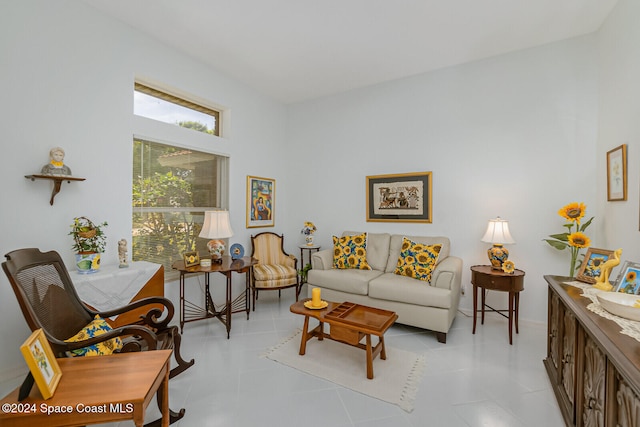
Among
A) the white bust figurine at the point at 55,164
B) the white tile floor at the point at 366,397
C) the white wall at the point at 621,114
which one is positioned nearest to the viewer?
the white tile floor at the point at 366,397

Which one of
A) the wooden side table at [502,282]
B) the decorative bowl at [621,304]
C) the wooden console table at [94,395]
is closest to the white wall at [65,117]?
the wooden console table at [94,395]

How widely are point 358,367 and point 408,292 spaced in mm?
987

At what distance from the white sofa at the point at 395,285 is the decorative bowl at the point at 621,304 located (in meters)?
1.41

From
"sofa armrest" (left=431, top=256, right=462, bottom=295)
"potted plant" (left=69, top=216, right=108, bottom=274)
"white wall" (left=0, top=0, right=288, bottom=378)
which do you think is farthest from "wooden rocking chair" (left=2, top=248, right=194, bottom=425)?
"sofa armrest" (left=431, top=256, right=462, bottom=295)

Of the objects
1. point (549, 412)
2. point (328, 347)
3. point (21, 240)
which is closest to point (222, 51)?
point (21, 240)

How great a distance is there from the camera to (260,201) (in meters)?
4.44

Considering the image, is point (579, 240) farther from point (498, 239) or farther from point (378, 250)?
point (378, 250)

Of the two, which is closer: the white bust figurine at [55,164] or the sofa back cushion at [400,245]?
the white bust figurine at [55,164]

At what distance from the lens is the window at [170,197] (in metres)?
3.06

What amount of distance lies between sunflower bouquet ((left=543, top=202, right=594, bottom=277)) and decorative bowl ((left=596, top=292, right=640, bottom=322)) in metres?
1.30

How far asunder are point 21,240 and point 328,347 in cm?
266

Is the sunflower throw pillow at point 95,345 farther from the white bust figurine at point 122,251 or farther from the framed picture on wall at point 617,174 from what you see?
the framed picture on wall at point 617,174

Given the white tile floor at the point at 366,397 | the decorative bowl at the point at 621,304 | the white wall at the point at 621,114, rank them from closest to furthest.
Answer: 1. the decorative bowl at the point at 621,304
2. the white tile floor at the point at 366,397
3. the white wall at the point at 621,114

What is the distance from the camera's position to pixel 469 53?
3.34 m
